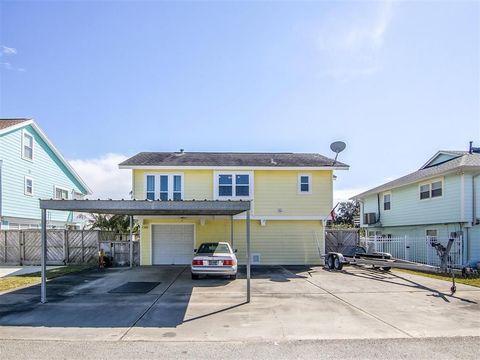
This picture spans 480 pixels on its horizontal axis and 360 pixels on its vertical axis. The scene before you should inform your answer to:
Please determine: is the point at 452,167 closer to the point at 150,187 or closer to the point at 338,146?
the point at 338,146

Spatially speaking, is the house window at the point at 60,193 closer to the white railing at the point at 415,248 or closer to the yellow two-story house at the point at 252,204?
the yellow two-story house at the point at 252,204

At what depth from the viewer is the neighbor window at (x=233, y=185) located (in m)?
18.4

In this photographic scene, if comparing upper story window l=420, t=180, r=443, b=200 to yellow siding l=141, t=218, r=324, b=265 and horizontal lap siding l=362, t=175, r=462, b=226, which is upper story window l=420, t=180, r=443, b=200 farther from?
yellow siding l=141, t=218, r=324, b=265

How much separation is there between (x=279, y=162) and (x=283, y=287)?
27.4 ft

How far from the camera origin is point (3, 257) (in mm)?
19109

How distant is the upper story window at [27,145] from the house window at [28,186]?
4.20ft

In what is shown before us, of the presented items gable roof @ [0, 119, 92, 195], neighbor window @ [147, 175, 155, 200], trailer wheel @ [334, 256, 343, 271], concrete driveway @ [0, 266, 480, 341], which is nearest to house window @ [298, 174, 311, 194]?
trailer wheel @ [334, 256, 343, 271]

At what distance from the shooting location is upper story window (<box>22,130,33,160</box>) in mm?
21648

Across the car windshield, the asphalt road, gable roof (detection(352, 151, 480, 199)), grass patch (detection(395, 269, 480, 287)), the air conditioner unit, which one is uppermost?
gable roof (detection(352, 151, 480, 199))

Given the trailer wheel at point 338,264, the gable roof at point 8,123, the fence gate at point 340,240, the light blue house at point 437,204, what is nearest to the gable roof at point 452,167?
the light blue house at point 437,204

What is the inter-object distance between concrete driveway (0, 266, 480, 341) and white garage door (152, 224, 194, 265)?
17.6ft

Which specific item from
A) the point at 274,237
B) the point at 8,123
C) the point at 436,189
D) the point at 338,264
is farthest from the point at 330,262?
the point at 8,123

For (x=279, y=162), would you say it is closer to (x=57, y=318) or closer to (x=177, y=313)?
(x=177, y=313)

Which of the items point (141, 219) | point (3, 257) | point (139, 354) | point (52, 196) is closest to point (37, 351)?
point (139, 354)
